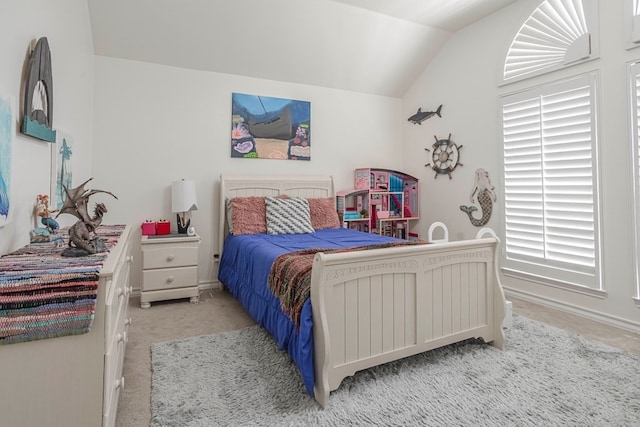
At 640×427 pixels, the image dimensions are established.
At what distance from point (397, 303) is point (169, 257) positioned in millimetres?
2278

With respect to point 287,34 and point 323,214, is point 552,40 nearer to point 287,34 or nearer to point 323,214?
point 287,34

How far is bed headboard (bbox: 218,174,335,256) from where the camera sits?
12.0 ft

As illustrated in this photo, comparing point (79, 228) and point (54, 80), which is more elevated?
point (54, 80)

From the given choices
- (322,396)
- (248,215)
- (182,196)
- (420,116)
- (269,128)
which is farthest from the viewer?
(420,116)

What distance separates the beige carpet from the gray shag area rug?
8cm

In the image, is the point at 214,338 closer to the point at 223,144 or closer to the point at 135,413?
the point at 135,413

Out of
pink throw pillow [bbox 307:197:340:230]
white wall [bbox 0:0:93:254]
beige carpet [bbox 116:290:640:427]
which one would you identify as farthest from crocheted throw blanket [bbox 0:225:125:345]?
pink throw pillow [bbox 307:197:340:230]

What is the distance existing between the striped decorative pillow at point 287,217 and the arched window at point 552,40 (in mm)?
2500

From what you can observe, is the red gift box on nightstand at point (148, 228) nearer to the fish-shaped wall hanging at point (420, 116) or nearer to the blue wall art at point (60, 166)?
the blue wall art at point (60, 166)

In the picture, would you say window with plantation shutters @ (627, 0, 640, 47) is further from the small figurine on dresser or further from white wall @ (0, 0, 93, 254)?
the small figurine on dresser

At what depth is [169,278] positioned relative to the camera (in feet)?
10.5

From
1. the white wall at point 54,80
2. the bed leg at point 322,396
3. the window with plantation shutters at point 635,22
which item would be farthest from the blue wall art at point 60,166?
the window with plantation shutters at point 635,22

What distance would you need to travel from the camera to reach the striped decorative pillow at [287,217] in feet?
11.3

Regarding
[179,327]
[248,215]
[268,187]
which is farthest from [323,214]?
[179,327]
